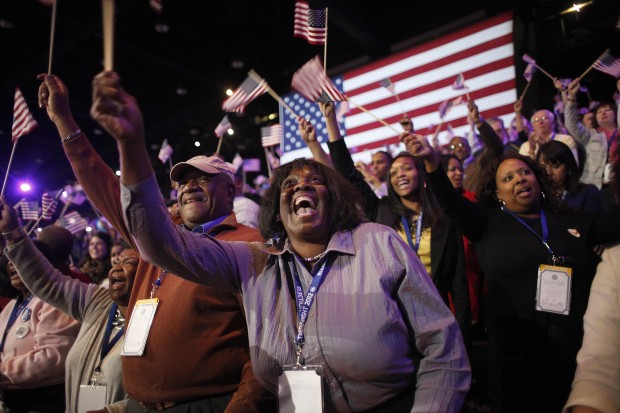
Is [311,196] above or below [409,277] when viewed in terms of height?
above

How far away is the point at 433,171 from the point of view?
240 centimetres

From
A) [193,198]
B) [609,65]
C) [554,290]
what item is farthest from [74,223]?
[609,65]

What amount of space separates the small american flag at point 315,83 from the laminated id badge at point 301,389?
2.49 metres

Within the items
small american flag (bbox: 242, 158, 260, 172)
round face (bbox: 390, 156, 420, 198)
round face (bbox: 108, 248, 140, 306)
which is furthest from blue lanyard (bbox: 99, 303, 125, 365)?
small american flag (bbox: 242, 158, 260, 172)

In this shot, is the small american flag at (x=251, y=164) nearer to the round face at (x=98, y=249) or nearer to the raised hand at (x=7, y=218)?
the round face at (x=98, y=249)

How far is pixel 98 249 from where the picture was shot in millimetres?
5410

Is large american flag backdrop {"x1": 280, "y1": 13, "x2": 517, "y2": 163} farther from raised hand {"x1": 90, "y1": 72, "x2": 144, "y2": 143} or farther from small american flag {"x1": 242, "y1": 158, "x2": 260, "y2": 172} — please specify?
raised hand {"x1": 90, "y1": 72, "x2": 144, "y2": 143}

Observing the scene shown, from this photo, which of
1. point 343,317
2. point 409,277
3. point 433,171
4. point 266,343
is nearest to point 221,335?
point 266,343

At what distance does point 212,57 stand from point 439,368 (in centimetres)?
1070

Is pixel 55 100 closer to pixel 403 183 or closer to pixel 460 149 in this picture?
pixel 403 183

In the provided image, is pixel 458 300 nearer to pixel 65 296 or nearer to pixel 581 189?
pixel 581 189

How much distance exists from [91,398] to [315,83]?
2.82 metres

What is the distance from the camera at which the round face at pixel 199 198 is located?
2.31 m

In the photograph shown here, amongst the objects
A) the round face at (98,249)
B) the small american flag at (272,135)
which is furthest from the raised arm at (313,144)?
the round face at (98,249)
